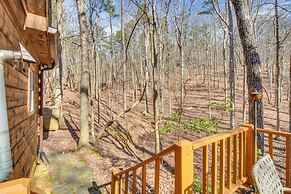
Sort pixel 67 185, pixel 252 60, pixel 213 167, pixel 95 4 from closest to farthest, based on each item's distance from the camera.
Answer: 1. pixel 213 167
2. pixel 252 60
3. pixel 67 185
4. pixel 95 4

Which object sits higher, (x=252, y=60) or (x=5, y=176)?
(x=252, y=60)

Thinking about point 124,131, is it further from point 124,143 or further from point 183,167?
point 183,167

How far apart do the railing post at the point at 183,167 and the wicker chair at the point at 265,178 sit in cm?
49

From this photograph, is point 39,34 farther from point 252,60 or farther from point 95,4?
point 95,4

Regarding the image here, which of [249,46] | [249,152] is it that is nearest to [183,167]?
[249,152]

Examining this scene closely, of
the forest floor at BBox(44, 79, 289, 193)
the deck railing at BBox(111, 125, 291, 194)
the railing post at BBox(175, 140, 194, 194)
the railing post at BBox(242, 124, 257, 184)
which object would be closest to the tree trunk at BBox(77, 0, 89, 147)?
the forest floor at BBox(44, 79, 289, 193)

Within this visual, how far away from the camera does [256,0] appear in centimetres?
1205

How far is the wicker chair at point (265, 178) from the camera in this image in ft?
5.32

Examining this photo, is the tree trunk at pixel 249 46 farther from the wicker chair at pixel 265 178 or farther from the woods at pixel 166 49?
the wicker chair at pixel 265 178

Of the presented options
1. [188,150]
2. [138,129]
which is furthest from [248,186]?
[138,129]

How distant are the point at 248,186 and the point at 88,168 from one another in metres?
4.22

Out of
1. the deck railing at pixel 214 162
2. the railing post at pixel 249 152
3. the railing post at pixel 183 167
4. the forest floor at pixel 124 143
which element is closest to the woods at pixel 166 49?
the forest floor at pixel 124 143

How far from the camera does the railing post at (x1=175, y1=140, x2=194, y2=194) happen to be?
184cm

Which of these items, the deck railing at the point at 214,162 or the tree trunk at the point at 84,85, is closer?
the deck railing at the point at 214,162
